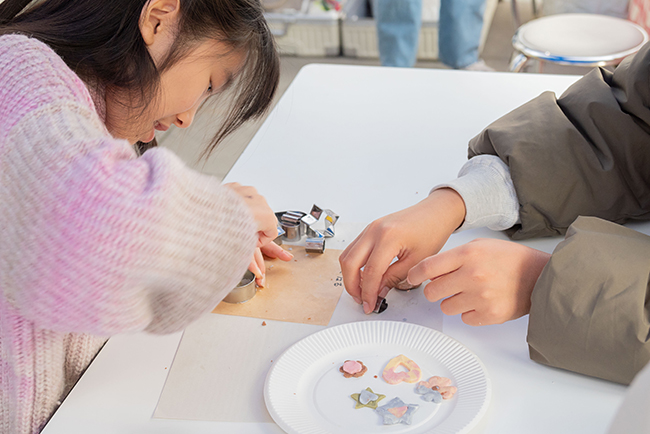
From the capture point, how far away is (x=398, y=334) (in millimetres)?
646

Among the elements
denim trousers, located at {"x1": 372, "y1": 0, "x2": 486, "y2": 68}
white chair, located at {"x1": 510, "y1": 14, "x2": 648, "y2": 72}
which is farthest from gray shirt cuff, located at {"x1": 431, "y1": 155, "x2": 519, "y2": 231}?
denim trousers, located at {"x1": 372, "y1": 0, "x2": 486, "y2": 68}

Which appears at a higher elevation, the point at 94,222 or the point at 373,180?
the point at 94,222

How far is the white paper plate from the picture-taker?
1.76 feet

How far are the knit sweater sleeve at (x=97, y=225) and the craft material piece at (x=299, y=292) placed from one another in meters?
0.16

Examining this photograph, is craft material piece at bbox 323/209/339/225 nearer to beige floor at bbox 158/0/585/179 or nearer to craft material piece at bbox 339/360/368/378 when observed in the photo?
craft material piece at bbox 339/360/368/378

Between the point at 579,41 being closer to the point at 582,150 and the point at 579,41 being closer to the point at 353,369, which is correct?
the point at 582,150

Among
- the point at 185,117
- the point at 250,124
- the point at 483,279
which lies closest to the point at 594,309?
the point at 483,279

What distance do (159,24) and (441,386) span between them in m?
0.52

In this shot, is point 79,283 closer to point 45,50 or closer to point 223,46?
point 45,50

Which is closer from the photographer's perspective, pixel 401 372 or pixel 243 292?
pixel 401 372

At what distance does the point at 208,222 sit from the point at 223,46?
1.14ft

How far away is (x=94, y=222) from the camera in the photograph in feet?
1.55

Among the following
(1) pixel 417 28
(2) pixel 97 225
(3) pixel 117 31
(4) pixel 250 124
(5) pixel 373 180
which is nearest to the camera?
(2) pixel 97 225

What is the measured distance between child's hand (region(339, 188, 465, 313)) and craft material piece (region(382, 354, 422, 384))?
9 cm
